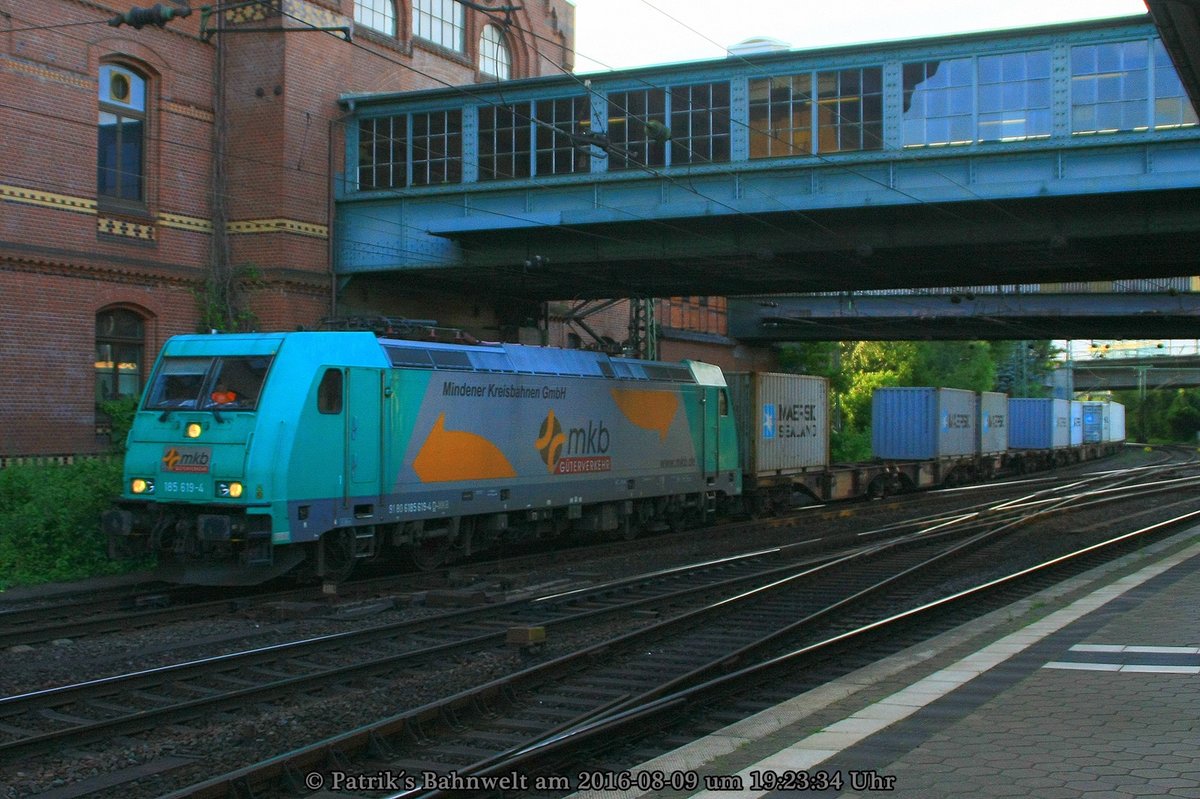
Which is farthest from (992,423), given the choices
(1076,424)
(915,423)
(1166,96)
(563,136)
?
(563,136)

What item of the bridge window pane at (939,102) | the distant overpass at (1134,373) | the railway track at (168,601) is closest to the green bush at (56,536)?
the railway track at (168,601)

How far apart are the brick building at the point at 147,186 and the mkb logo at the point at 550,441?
6509 millimetres

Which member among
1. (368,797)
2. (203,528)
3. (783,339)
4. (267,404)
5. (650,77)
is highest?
A: (650,77)

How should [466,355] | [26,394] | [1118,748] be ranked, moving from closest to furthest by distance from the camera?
[1118,748] < [466,355] < [26,394]

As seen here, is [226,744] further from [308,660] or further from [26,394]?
[26,394]

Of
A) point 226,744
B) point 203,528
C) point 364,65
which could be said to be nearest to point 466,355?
point 203,528

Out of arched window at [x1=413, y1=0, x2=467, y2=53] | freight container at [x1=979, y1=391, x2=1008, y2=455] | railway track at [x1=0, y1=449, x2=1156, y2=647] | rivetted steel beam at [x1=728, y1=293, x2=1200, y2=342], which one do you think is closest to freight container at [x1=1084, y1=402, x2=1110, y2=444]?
rivetted steel beam at [x1=728, y1=293, x2=1200, y2=342]

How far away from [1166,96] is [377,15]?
58.3 feet

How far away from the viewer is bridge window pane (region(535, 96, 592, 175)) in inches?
942

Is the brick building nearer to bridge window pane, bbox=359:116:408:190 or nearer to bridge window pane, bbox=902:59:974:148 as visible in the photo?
bridge window pane, bbox=359:116:408:190

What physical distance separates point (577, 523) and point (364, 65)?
13826 millimetres

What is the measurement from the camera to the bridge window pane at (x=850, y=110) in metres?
21.4

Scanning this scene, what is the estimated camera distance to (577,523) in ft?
61.3

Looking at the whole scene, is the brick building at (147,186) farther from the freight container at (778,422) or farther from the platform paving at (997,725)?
the platform paving at (997,725)
